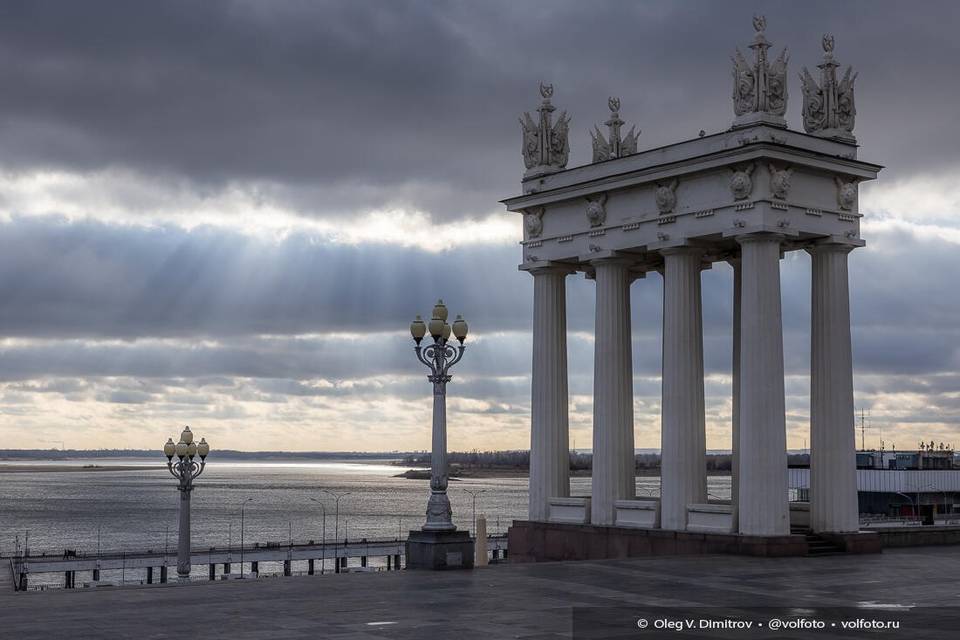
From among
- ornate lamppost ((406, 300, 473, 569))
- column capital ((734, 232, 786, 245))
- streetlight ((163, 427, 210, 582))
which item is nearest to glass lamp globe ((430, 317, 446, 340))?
ornate lamppost ((406, 300, 473, 569))

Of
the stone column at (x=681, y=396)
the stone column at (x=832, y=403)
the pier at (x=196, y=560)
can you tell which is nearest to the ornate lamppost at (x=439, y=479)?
the stone column at (x=681, y=396)

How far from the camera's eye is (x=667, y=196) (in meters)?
38.1

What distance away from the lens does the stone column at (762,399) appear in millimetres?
35094

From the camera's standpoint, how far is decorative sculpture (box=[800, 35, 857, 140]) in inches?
1515

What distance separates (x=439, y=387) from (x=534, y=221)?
41.5ft

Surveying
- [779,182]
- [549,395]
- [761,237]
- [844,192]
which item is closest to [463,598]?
[761,237]

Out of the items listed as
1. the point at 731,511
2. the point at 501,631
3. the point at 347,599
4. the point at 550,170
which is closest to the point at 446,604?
the point at 347,599

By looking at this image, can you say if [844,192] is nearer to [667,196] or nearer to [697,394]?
[667,196]

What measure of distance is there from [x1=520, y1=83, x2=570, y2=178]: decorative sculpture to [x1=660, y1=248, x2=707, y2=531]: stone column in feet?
23.7

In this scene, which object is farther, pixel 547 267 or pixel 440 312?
pixel 547 267

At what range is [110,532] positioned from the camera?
16450 centimetres

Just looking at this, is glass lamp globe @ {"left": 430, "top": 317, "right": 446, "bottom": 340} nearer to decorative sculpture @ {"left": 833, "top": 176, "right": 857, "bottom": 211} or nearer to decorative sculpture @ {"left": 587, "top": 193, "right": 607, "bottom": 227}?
decorative sculpture @ {"left": 587, "top": 193, "right": 607, "bottom": 227}

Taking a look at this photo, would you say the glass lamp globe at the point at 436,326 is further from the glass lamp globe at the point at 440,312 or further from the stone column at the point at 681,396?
the stone column at the point at 681,396

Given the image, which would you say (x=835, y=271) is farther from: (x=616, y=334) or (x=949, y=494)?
(x=949, y=494)
